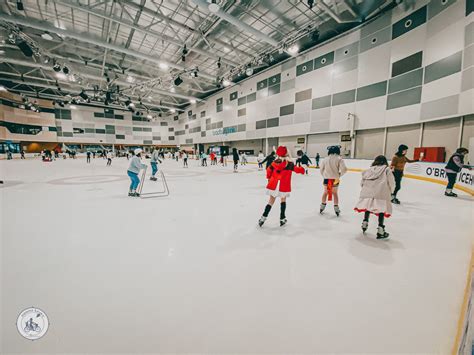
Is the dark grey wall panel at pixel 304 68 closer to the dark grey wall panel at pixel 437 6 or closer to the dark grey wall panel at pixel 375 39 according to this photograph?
the dark grey wall panel at pixel 375 39

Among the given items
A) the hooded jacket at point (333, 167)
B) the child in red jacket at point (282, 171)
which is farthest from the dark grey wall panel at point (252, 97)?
the child in red jacket at point (282, 171)

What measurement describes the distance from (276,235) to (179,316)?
174cm

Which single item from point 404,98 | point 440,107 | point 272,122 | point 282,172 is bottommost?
point 282,172

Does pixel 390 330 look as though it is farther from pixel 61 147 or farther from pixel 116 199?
pixel 61 147

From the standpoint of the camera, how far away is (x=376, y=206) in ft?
8.48

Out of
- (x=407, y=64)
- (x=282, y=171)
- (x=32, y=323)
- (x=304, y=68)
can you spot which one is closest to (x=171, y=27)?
(x=304, y=68)

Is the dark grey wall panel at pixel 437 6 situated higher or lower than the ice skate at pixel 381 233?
higher

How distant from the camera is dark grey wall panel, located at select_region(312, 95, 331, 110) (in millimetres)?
13352

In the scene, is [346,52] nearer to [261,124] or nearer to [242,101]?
[261,124]


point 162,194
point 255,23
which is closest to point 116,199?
point 162,194

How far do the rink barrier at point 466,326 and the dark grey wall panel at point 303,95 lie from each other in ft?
48.4

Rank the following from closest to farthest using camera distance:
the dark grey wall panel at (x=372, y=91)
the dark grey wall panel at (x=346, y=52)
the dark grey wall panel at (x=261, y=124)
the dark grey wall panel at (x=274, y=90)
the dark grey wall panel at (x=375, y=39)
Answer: the dark grey wall panel at (x=375, y=39) → the dark grey wall panel at (x=372, y=91) → the dark grey wall panel at (x=346, y=52) → the dark grey wall panel at (x=274, y=90) → the dark grey wall panel at (x=261, y=124)

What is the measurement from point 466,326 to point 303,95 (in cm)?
1633

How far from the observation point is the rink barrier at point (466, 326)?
2.26ft
